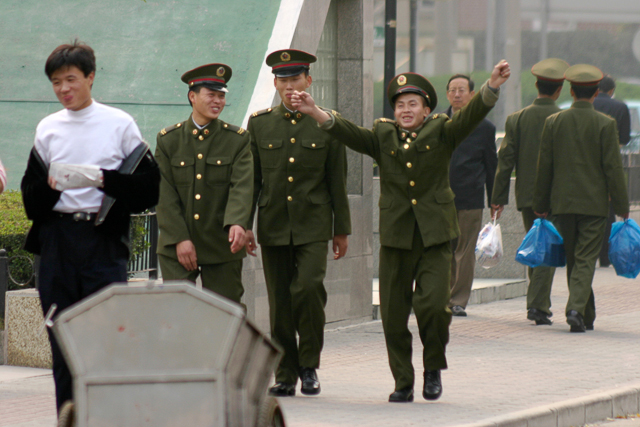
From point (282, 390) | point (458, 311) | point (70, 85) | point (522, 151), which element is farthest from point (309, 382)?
point (522, 151)

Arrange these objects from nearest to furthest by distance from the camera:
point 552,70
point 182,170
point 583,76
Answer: point 182,170 < point 583,76 < point 552,70

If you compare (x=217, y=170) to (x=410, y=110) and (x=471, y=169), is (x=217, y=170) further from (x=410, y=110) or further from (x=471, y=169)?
(x=471, y=169)

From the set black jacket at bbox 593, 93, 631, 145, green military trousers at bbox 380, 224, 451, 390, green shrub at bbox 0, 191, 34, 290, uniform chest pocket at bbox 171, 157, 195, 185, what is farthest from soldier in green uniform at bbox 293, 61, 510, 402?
black jacket at bbox 593, 93, 631, 145

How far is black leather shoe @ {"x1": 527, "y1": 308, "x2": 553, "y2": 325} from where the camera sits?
10.4m

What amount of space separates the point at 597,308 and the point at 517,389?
4.67 m

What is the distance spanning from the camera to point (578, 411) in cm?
674

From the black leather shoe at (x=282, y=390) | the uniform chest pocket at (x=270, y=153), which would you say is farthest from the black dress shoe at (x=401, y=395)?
the uniform chest pocket at (x=270, y=153)

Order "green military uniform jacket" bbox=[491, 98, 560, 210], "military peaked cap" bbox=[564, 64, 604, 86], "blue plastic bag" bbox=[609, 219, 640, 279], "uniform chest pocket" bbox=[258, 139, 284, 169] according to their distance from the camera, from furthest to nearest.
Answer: "green military uniform jacket" bbox=[491, 98, 560, 210] → "military peaked cap" bbox=[564, 64, 604, 86] → "blue plastic bag" bbox=[609, 219, 640, 279] → "uniform chest pocket" bbox=[258, 139, 284, 169]

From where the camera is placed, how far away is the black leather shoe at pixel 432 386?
22.1 feet

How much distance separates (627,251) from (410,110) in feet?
12.9

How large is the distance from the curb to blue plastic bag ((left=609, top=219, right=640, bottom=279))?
2724 mm

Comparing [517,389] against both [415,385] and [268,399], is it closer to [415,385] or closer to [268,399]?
[415,385]

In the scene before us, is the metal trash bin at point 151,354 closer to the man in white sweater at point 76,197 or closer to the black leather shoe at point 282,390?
the man in white sweater at point 76,197

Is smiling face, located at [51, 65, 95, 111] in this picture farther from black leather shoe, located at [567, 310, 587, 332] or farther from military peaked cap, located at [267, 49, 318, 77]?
black leather shoe, located at [567, 310, 587, 332]
